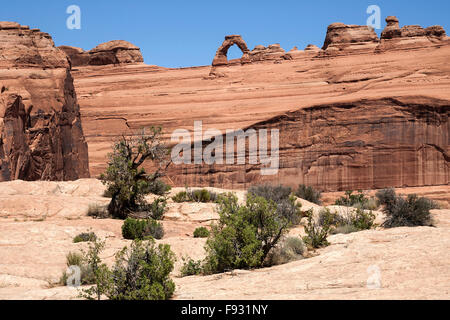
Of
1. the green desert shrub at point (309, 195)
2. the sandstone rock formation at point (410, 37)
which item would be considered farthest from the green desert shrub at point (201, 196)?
the sandstone rock formation at point (410, 37)

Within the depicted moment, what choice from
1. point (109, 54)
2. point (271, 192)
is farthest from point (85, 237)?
point (109, 54)

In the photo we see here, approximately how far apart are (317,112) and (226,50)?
57.6ft

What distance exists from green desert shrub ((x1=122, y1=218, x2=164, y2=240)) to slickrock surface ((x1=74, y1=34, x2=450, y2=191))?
526 inches

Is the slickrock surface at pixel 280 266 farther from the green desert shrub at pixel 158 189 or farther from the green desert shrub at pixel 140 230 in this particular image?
the green desert shrub at pixel 158 189

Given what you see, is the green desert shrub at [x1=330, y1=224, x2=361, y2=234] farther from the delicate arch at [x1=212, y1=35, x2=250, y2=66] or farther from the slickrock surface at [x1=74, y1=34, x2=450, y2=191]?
the delicate arch at [x1=212, y1=35, x2=250, y2=66]

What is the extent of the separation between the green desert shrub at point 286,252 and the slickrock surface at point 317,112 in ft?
53.0

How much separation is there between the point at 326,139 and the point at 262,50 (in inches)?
726

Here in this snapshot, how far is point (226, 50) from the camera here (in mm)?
42094

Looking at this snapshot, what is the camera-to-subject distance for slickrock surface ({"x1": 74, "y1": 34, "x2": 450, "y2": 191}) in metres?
24.4

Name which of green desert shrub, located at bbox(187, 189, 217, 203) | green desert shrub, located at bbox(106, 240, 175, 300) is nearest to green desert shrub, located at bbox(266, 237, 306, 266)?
green desert shrub, located at bbox(106, 240, 175, 300)

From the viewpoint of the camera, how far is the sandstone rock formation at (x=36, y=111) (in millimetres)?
18375

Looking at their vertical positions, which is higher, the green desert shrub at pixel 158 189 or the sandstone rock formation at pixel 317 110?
the sandstone rock formation at pixel 317 110
